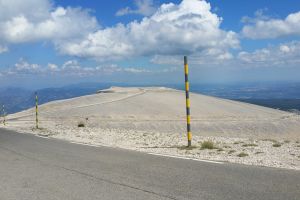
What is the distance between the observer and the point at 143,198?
6.73 meters

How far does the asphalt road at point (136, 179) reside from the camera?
6949 mm

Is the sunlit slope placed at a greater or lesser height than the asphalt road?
→ lesser

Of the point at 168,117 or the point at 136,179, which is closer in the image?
the point at 136,179

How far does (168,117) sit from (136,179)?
161ft

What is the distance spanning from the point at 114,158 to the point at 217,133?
35.4 m

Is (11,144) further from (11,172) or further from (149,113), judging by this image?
(149,113)

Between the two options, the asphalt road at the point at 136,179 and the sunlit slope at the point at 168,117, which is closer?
the asphalt road at the point at 136,179

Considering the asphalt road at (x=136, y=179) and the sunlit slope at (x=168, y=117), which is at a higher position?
the asphalt road at (x=136, y=179)

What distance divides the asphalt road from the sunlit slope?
92.3 ft

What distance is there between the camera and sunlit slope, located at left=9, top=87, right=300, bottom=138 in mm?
46562

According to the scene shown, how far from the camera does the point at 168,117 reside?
57.3 m

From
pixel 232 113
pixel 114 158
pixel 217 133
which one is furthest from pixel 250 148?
pixel 232 113

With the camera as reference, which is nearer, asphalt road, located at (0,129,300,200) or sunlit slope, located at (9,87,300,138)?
asphalt road, located at (0,129,300,200)

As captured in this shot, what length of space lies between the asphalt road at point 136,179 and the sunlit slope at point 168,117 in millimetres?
28125
